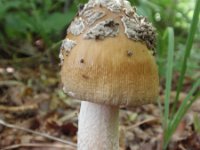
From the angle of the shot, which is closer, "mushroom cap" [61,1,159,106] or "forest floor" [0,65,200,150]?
"mushroom cap" [61,1,159,106]

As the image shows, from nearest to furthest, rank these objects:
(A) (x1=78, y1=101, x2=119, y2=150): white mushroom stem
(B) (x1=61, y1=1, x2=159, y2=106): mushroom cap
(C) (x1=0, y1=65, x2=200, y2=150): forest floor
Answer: (B) (x1=61, y1=1, x2=159, y2=106): mushroom cap
(A) (x1=78, y1=101, x2=119, y2=150): white mushroom stem
(C) (x1=0, y1=65, x2=200, y2=150): forest floor

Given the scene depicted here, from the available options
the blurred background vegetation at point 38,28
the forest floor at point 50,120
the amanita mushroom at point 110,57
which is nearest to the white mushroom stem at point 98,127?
the amanita mushroom at point 110,57

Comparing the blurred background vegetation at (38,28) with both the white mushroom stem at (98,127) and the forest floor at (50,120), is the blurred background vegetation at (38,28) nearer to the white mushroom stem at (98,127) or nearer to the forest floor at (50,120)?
the forest floor at (50,120)

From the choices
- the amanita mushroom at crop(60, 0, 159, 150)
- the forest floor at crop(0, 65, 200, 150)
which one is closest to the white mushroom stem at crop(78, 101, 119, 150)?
the amanita mushroom at crop(60, 0, 159, 150)

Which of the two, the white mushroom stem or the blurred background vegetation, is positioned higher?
the blurred background vegetation

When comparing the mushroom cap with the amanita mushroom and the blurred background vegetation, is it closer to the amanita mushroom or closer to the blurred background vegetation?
the amanita mushroom

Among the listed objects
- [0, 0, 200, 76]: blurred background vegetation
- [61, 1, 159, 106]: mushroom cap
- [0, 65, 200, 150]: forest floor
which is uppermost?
[0, 0, 200, 76]: blurred background vegetation

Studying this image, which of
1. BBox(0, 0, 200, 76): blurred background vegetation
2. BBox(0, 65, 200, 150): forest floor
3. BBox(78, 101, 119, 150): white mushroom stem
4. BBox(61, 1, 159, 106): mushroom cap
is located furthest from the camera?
BBox(0, 0, 200, 76): blurred background vegetation
